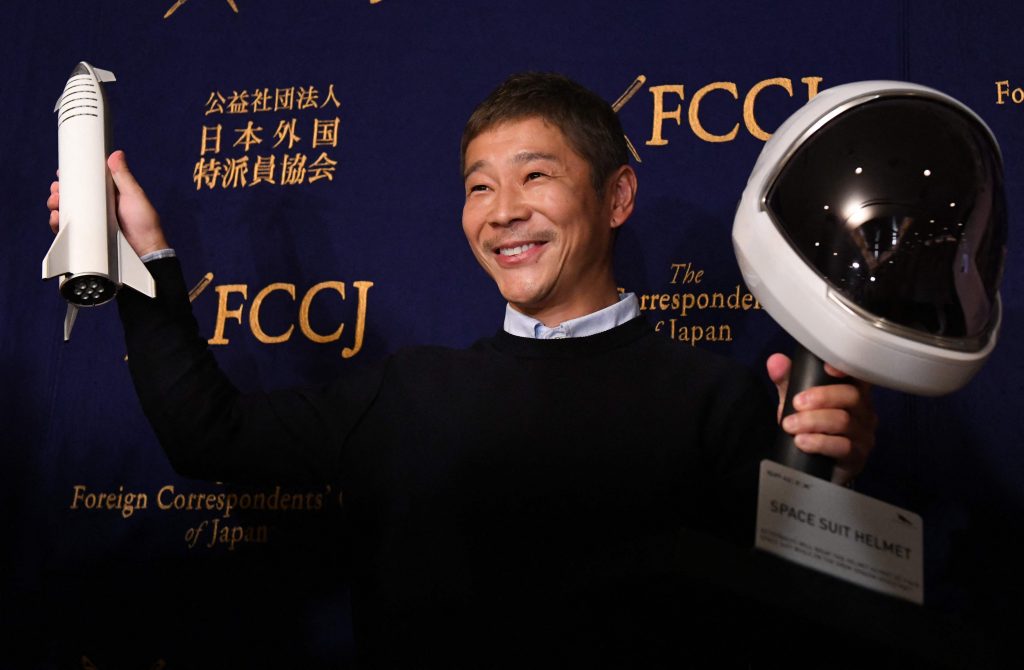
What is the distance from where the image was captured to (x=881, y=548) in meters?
0.68

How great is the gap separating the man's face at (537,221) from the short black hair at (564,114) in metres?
0.01

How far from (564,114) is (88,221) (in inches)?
23.6

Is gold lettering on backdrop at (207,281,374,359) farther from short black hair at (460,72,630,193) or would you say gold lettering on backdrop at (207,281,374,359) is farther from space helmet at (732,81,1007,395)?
space helmet at (732,81,1007,395)

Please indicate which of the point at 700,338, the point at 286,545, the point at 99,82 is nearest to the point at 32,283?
the point at 286,545

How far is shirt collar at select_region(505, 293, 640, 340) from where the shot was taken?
1178 millimetres

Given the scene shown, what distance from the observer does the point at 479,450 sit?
109cm

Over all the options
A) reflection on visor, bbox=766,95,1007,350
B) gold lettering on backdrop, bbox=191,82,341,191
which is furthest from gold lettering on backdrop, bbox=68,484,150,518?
reflection on visor, bbox=766,95,1007,350

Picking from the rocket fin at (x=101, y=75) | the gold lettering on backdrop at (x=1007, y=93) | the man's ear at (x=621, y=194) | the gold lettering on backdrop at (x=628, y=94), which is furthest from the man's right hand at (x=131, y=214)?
the gold lettering on backdrop at (x=1007, y=93)

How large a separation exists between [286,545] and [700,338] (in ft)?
2.54

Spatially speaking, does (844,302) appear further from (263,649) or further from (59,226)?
(263,649)

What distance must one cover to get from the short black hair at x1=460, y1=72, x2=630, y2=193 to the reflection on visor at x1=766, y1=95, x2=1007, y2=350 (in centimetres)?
53

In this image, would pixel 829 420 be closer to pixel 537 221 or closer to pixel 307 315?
pixel 537 221

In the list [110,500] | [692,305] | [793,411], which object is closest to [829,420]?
[793,411]

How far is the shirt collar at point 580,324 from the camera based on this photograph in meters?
1.18
